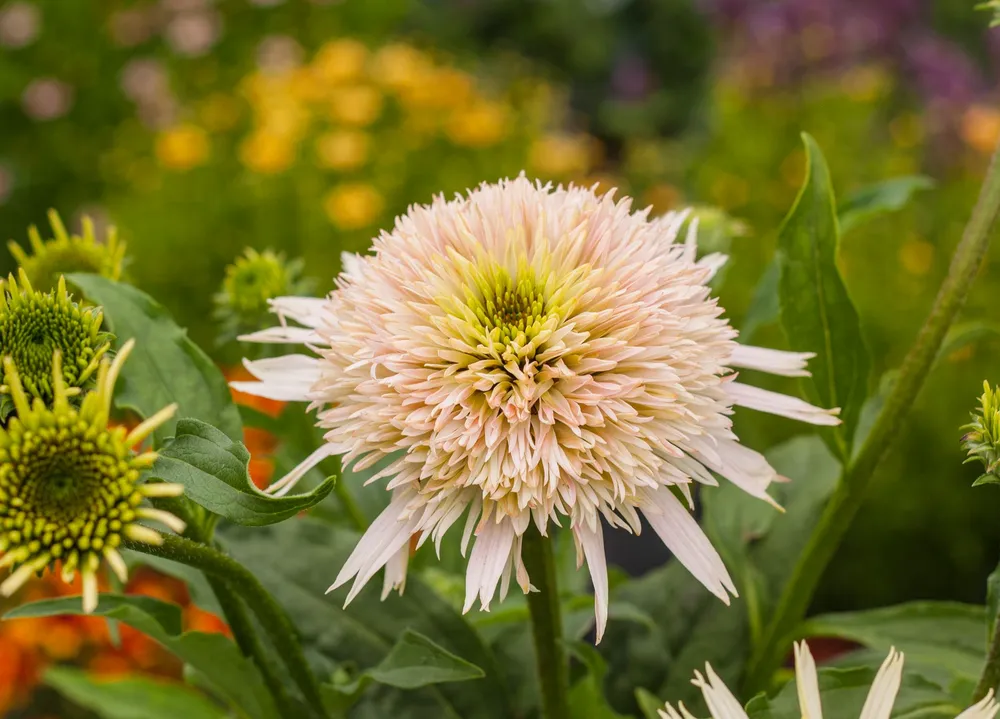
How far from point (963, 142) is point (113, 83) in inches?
76.2

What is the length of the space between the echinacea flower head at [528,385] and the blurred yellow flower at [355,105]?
135cm

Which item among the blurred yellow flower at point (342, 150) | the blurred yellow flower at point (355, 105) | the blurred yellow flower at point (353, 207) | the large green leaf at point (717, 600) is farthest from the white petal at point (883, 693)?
the blurred yellow flower at point (355, 105)

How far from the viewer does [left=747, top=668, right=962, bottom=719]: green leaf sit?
446 millimetres

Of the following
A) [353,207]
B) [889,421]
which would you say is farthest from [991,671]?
[353,207]

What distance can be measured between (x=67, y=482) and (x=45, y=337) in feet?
0.28

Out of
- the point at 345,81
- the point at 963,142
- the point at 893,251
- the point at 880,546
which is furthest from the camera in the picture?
the point at 345,81

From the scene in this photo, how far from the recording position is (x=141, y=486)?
336 mm

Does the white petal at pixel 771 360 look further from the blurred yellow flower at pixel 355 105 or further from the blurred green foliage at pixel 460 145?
the blurred yellow flower at pixel 355 105

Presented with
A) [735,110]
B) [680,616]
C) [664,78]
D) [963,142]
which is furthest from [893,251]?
[664,78]

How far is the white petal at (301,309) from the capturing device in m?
0.49

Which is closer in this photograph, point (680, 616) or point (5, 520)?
point (5, 520)

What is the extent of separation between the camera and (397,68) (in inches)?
73.6

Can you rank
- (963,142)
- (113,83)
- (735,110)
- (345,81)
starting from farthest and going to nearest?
(113,83) < (735,110) < (345,81) < (963,142)

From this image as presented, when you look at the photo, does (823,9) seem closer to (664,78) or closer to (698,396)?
(664,78)
